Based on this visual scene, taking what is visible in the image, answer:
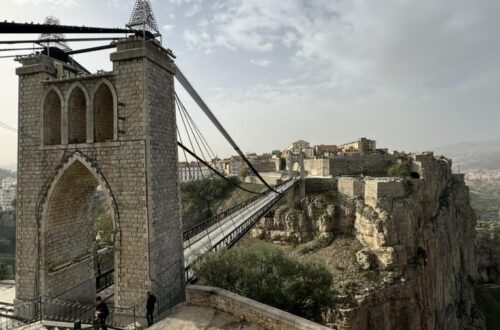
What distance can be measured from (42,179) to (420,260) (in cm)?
2587

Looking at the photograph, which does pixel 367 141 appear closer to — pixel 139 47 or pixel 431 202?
pixel 431 202

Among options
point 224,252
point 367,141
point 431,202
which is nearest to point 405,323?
point 431,202

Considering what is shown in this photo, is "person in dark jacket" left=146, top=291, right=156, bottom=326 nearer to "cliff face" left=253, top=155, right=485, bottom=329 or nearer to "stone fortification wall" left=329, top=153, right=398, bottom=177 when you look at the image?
"cliff face" left=253, top=155, right=485, bottom=329

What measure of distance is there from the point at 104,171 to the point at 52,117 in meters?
2.90

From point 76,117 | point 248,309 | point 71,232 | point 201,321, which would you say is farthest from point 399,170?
point 76,117

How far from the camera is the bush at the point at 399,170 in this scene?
34006 mm

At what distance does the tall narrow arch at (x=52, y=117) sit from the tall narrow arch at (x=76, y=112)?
321 mm

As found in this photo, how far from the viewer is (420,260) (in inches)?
973

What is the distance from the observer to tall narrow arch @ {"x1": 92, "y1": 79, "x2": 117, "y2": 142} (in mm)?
9094

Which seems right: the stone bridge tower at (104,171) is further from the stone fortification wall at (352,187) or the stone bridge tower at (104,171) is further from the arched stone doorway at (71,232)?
the stone fortification wall at (352,187)

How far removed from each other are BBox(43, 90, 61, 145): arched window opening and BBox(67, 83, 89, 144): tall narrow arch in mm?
631

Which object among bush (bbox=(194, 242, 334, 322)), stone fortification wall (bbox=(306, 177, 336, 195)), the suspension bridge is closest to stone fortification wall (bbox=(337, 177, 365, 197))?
stone fortification wall (bbox=(306, 177, 336, 195))

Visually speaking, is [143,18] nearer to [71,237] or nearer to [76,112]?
[76,112]

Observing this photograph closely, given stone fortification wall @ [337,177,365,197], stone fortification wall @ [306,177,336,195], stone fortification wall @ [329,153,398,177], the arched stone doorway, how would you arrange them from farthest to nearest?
stone fortification wall @ [329,153,398,177]
stone fortification wall @ [306,177,336,195]
stone fortification wall @ [337,177,365,197]
the arched stone doorway
